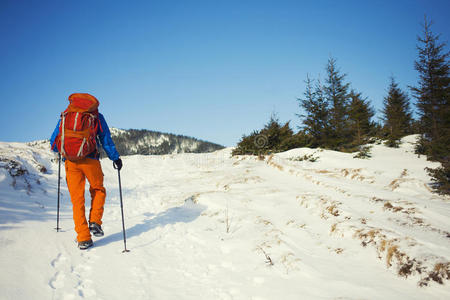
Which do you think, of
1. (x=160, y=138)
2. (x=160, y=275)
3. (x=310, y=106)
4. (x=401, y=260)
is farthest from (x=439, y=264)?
(x=160, y=138)

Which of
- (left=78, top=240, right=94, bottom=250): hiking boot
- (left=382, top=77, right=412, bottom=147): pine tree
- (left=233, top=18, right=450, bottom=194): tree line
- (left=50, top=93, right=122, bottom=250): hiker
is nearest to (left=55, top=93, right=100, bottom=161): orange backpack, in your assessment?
(left=50, top=93, right=122, bottom=250): hiker

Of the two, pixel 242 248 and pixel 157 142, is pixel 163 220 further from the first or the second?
pixel 157 142

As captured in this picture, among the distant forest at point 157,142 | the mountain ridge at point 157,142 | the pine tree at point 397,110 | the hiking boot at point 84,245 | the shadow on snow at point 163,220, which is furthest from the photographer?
the mountain ridge at point 157,142

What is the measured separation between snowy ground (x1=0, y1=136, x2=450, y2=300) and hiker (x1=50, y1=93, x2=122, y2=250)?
1.19ft

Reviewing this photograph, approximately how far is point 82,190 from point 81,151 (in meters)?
0.60

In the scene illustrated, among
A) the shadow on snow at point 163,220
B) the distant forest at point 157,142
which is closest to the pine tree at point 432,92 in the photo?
the shadow on snow at point 163,220

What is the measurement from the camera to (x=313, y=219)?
3797mm

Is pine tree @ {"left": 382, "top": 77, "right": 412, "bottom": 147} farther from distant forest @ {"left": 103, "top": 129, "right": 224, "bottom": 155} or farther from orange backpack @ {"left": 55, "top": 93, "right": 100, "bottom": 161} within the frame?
distant forest @ {"left": 103, "top": 129, "right": 224, "bottom": 155}

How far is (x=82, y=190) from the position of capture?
3268 mm

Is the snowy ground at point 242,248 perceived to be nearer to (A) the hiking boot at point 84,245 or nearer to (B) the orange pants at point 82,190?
(A) the hiking boot at point 84,245

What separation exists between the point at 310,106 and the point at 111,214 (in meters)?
16.0

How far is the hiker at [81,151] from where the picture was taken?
3123 millimetres

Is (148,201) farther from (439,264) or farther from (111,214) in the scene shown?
(439,264)

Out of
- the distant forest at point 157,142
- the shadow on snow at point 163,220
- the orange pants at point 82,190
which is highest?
the distant forest at point 157,142
